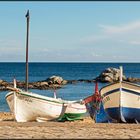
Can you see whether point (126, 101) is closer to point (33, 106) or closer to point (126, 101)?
point (126, 101)

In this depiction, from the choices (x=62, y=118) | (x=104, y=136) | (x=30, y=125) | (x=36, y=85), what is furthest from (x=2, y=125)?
(x=36, y=85)

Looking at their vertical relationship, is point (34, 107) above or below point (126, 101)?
below

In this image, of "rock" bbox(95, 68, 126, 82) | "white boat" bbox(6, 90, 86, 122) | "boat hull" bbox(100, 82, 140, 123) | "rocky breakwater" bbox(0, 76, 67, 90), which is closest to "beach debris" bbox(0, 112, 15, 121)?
"white boat" bbox(6, 90, 86, 122)

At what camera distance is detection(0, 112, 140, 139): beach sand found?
10523 mm

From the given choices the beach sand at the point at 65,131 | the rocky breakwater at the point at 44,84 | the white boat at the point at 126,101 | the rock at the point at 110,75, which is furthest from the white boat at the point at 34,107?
the rock at the point at 110,75

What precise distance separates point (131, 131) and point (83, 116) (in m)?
10.6

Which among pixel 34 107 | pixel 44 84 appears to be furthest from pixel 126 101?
pixel 44 84

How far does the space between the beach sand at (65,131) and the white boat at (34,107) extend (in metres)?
6.09

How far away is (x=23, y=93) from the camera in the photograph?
739 inches

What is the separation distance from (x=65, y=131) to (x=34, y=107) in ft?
25.9

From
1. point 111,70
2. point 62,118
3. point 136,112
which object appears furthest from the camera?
point 111,70

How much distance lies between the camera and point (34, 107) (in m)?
19.1

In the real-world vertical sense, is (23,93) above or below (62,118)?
above

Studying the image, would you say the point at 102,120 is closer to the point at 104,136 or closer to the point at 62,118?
the point at 62,118
